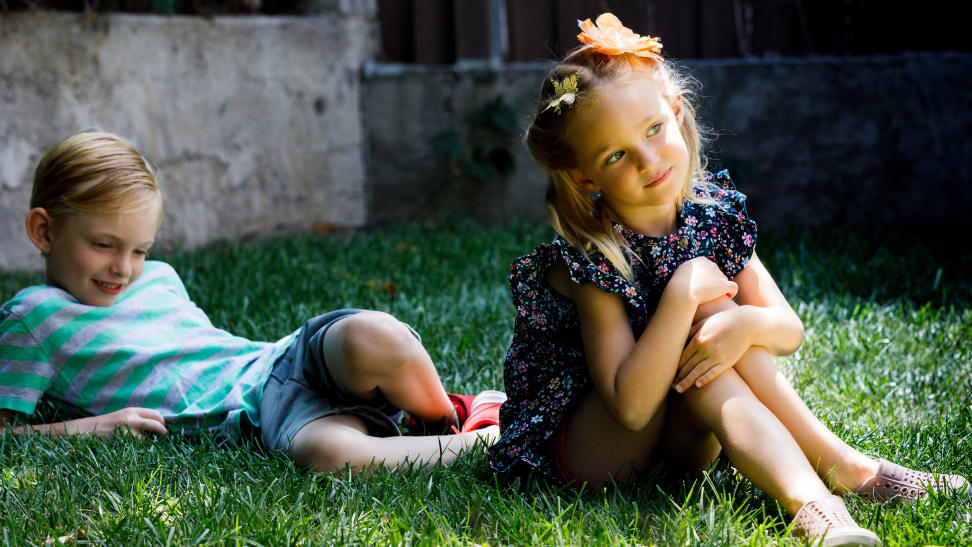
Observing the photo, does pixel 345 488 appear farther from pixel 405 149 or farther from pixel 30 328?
pixel 405 149

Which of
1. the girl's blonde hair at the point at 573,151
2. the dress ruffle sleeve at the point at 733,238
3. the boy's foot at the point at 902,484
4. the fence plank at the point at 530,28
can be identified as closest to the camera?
the boy's foot at the point at 902,484

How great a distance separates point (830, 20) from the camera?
5.66m

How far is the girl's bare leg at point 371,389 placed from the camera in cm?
204

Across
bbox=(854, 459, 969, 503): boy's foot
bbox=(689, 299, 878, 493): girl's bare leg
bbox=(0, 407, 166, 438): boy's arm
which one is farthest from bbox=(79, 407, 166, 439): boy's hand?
bbox=(854, 459, 969, 503): boy's foot

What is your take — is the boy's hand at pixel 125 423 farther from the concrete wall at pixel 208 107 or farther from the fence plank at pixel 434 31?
the fence plank at pixel 434 31

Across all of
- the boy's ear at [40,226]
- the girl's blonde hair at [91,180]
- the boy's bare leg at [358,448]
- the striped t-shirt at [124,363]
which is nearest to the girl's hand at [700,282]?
the boy's bare leg at [358,448]

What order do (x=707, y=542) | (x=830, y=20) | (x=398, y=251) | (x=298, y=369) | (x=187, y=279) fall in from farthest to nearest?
(x=830, y=20), (x=398, y=251), (x=187, y=279), (x=298, y=369), (x=707, y=542)

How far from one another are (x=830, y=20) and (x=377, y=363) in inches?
183

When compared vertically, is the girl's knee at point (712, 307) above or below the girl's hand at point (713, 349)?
above

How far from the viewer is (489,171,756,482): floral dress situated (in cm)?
195

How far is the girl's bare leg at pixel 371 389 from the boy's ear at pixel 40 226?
33.2 inches

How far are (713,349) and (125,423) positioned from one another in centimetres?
144

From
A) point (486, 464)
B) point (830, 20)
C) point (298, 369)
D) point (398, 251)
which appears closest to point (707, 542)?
point (486, 464)

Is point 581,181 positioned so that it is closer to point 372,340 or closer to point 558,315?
point 558,315
